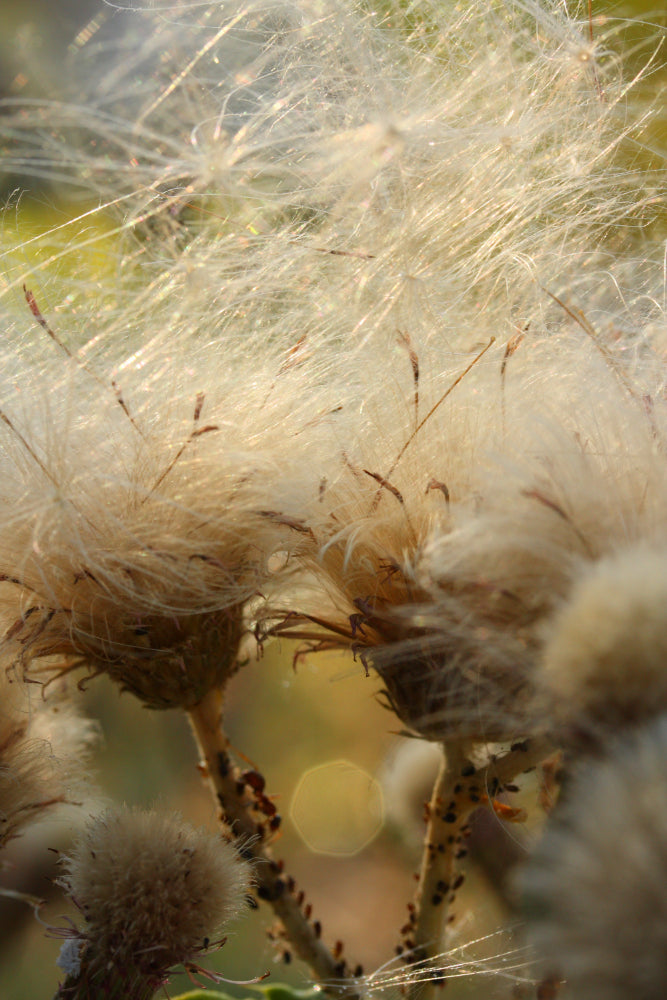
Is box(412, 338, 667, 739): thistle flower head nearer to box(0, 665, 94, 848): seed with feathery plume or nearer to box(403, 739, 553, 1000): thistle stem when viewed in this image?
box(403, 739, 553, 1000): thistle stem

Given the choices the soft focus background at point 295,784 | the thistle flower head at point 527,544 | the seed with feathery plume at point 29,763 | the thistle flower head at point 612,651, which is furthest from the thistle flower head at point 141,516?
the soft focus background at point 295,784

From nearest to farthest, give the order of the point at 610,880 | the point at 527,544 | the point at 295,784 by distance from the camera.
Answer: the point at 610,880 → the point at 527,544 → the point at 295,784

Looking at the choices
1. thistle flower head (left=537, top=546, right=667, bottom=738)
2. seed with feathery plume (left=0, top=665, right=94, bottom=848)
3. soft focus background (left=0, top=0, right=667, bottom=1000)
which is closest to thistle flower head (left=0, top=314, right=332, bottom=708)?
seed with feathery plume (left=0, top=665, right=94, bottom=848)

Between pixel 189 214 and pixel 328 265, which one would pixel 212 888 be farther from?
pixel 189 214

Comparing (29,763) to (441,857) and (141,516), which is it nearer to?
(141,516)

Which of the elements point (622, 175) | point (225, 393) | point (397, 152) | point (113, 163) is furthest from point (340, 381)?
point (622, 175)

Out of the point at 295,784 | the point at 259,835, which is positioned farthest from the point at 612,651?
the point at 295,784
